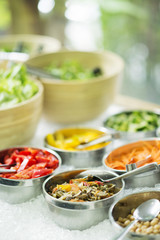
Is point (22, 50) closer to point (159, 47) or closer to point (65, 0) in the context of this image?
point (65, 0)

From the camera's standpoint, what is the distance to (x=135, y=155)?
1.54 meters

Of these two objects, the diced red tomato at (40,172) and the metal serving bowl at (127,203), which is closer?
the metal serving bowl at (127,203)

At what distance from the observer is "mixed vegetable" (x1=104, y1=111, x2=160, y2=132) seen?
180 cm

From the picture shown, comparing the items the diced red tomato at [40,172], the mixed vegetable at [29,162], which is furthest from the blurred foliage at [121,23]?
the diced red tomato at [40,172]

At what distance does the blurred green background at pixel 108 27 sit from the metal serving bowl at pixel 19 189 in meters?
1.61

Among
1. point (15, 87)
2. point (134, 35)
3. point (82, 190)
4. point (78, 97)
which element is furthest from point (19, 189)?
point (134, 35)

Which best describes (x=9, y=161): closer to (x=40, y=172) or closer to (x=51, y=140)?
(x=40, y=172)

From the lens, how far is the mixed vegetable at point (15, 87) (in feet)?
5.66

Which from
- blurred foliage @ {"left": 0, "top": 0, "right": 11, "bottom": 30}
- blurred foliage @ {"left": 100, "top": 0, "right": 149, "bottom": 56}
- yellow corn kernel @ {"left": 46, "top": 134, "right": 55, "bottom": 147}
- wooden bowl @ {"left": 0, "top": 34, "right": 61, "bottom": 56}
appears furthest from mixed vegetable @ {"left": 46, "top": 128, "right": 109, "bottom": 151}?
blurred foliage @ {"left": 0, "top": 0, "right": 11, "bottom": 30}

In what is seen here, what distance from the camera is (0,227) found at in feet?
4.07

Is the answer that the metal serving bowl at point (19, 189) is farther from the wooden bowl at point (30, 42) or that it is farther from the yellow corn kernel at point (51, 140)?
the wooden bowl at point (30, 42)

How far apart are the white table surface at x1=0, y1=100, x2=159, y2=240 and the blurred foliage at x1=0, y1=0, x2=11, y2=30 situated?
2244 millimetres

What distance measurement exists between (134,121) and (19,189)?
764mm

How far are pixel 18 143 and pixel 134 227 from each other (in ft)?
2.71
